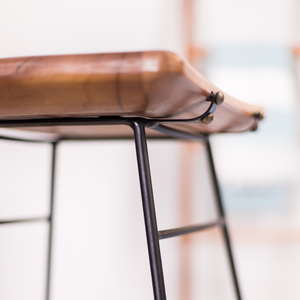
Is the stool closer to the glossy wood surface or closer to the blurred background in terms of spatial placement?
the glossy wood surface

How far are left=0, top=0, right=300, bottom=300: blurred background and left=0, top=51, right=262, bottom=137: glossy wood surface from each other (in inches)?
27.2

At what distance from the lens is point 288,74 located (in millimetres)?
1269

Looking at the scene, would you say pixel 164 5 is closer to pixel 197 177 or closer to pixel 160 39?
pixel 160 39

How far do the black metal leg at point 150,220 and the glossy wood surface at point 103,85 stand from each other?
45 millimetres

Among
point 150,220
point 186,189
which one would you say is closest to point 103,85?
point 150,220

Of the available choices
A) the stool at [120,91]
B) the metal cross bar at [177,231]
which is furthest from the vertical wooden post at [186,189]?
the stool at [120,91]

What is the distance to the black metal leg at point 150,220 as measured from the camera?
0.42 metres

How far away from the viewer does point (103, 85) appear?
0.34 metres

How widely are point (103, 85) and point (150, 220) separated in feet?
0.56

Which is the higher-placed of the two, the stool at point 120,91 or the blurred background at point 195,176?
the blurred background at point 195,176

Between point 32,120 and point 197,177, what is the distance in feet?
2.91

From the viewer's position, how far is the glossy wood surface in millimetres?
328

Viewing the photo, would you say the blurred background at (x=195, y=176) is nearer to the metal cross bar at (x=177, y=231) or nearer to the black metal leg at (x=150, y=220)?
the metal cross bar at (x=177, y=231)

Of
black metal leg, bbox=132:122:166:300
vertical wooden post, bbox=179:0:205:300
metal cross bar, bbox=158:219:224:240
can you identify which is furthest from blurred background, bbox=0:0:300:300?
black metal leg, bbox=132:122:166:300
